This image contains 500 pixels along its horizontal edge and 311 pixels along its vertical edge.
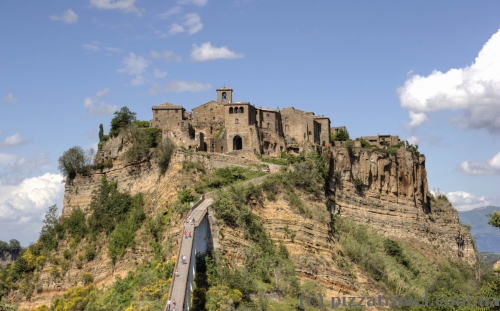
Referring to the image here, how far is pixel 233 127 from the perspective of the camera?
2566 inches

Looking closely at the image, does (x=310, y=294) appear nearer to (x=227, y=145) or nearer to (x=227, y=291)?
(x=227, y=291)

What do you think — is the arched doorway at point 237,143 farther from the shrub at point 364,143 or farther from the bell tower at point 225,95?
the shrub at point 364,143

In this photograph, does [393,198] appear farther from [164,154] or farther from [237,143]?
[164,154]

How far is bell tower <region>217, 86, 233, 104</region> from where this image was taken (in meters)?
68.5

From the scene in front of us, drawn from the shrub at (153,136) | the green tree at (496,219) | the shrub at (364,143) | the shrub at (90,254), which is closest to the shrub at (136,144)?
the shrub at (153,136)

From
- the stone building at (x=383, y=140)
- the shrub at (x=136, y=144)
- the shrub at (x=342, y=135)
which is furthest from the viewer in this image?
the shrub at (x=342, y=135)

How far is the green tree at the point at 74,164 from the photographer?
2630 inches

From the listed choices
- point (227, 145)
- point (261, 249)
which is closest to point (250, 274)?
point (261, 249)

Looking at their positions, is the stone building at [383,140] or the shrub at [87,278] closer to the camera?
the shrub at [87,278]

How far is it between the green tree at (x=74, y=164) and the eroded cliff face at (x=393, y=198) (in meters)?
23.0

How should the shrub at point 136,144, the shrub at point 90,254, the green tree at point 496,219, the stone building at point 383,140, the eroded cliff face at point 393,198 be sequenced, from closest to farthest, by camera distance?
the green tree at point 496,219, the shrub at point 90,254, the shrub at point 136,144, the eroded cliff face at point 393,198, the stone building at point 383,140

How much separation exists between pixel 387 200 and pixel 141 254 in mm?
26044

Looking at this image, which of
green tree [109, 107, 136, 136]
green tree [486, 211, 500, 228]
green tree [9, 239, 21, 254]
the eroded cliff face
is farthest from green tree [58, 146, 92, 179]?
green tree [9, 239, 21, 254]

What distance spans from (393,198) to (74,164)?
101 feet
